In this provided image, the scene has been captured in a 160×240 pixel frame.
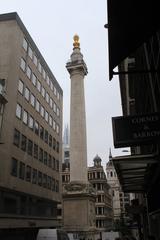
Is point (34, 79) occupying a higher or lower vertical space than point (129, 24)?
higher

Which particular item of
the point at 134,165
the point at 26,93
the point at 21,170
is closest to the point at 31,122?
the point at 26,93

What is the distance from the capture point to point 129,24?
16.3ft

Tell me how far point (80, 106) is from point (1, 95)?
2767cm

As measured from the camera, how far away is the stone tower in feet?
167

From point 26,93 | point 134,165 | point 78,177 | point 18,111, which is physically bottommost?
point 134,165

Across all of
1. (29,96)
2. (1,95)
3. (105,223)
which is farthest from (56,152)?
(105,223)

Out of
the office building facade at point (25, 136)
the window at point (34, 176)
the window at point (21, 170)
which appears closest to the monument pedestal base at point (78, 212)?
the office building facade at point (25, 136)

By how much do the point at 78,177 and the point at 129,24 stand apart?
50.4 metres

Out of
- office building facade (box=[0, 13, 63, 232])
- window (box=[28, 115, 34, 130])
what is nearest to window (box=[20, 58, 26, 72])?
office building facade (box=[0, 13, 63, 232])

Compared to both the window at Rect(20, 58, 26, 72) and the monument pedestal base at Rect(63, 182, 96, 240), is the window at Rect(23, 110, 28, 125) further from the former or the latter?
the monument pedestal base at Rect(63, 182, 96, 240)

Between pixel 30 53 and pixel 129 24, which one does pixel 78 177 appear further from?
pixel 129 24

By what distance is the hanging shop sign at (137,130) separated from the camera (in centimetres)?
739

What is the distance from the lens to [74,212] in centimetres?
5088

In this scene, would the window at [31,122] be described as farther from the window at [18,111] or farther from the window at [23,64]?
the window at [23,64]
